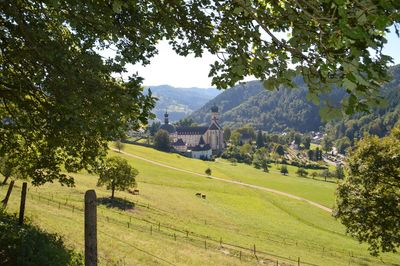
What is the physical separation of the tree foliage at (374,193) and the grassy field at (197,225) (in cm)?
488

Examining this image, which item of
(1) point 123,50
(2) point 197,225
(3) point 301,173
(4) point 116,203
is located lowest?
(2) point 197,225

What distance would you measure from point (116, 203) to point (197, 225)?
36.3 feet

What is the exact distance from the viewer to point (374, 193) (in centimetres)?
2334

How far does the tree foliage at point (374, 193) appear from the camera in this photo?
22.6 metres

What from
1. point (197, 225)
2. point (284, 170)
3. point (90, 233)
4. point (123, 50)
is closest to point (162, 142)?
point (284, 170)

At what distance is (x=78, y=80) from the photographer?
8.84 metres

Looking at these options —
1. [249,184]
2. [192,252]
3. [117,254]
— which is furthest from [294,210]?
[117,254]

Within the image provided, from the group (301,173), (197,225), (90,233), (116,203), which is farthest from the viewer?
(301,173)

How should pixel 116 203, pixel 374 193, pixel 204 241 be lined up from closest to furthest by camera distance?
pixel 374 193 → pixel 204 241 → pixel 116 203

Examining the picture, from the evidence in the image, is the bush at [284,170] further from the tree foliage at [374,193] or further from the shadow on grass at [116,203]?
the tree foliage at [374,193]

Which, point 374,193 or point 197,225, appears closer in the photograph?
point 374,193

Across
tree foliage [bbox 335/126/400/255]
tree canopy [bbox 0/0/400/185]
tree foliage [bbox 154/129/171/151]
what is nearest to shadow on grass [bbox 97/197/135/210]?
tree foliage [bbox 335/126/400/255]

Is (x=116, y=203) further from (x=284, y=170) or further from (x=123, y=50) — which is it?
(x=284, y=170)

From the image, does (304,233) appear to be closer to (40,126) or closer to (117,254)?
(117,254)
